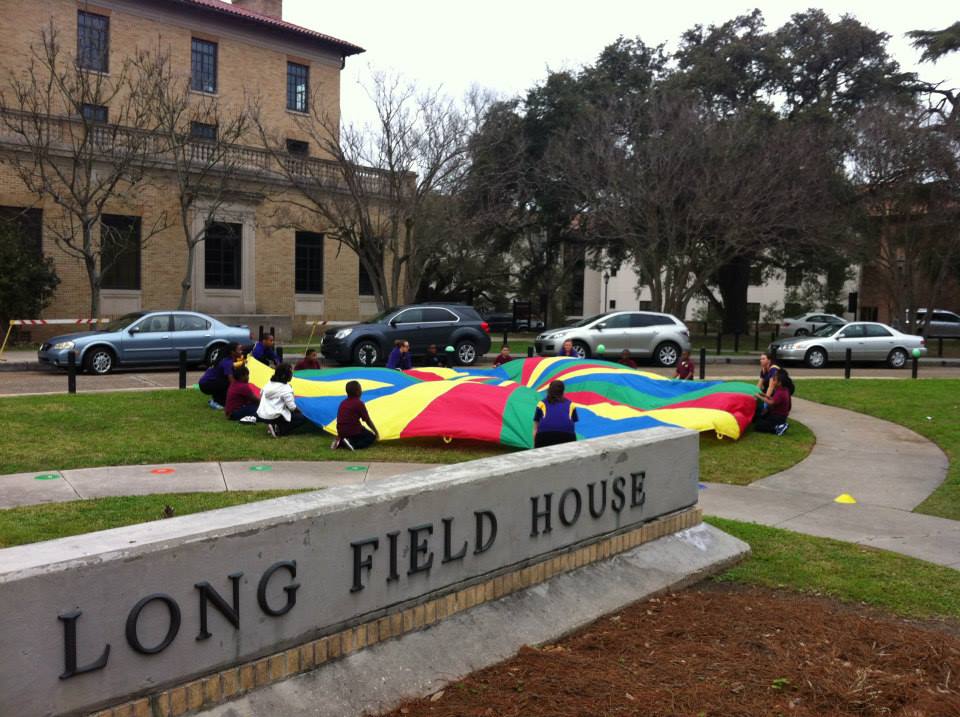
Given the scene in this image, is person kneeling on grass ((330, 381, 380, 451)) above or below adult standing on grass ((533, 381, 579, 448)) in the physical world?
below

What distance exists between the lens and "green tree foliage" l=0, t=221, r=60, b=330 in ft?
91.1

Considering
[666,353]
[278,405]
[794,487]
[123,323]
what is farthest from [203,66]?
[794,487]

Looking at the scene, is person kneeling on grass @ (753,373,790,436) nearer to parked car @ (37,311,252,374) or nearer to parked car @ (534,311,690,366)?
parked car @ (37,311,252,374)

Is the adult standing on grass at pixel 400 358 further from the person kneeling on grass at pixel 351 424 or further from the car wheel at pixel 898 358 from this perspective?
the car wheel at pixel 898 358

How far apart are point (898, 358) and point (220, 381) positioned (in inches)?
879

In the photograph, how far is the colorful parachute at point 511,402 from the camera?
12.7 meters

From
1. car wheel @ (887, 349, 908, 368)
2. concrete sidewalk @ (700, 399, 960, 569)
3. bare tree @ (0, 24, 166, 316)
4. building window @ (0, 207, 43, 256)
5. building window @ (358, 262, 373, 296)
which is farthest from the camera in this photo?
building window @ (358, 262, 373, 296)

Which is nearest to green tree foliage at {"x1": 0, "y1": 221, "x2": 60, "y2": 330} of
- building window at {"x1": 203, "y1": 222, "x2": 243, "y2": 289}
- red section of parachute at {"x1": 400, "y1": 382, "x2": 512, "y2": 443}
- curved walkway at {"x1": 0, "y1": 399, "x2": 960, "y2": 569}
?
building window at {"x1": 203, "y1": 222, "x2": 243, "y2": 289}

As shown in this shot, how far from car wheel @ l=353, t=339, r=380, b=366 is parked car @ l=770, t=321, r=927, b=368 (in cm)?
1289

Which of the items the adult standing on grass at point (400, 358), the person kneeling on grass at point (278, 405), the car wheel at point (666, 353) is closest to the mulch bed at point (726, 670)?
the person kneeling on grass at point (278, 405)

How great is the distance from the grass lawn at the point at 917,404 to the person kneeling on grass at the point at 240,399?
931cm

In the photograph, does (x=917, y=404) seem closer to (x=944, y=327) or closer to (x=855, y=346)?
→ (x=855, y=346)

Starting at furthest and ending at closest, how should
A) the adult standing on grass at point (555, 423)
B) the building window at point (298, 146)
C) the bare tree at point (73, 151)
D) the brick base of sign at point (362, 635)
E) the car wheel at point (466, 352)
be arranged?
the building window at point (298, 146)
the bare tree at point (73, 151)
the car wheel at point (466, 352)
the adult standing on grass at point (555, 423)
the brick base of sign at point (362, 635)

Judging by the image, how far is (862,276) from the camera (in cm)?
5700
